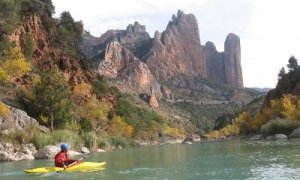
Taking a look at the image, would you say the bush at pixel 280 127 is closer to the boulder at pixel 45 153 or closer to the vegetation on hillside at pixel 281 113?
the vegetation on hillside at pixel 281 113

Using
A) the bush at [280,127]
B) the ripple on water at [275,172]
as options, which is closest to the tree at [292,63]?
the bush at [280,127]

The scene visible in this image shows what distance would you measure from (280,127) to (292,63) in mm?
42640

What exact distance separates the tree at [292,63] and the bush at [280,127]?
39.6 meters

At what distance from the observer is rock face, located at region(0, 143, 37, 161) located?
40881 millimetres

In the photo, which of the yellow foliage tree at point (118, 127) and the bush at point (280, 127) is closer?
the bush at point (280, 127)

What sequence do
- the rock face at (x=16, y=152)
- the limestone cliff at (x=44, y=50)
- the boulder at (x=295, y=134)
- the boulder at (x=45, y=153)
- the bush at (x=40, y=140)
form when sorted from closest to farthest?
1. the rock face at (x=16, y=152)
2. the boulder at (x=45, y=153)
3. the bush at (x=40, y=140)
4. the boulder at (x=295, y=134)
5. the limestone cliff at (x=44, y=50)

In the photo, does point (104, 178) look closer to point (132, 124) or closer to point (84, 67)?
point (84, 67)

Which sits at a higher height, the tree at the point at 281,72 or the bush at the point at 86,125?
the tree at the point at 281,72

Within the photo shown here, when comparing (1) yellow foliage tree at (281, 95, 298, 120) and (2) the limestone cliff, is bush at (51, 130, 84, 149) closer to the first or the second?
(2) the limestone cliff

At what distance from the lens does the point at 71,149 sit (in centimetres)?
4959

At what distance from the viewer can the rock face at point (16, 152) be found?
4088cm

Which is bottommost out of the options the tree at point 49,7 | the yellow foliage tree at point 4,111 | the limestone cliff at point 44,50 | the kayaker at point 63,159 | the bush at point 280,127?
the kayaker at point 63,159

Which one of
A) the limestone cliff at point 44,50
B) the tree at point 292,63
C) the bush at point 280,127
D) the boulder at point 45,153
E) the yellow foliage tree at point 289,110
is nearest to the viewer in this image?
the boulder at point 45,153

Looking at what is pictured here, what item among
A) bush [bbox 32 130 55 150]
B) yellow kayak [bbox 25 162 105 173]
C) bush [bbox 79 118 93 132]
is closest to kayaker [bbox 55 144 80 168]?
yellow kayak [bbox 25 162 105 173]
